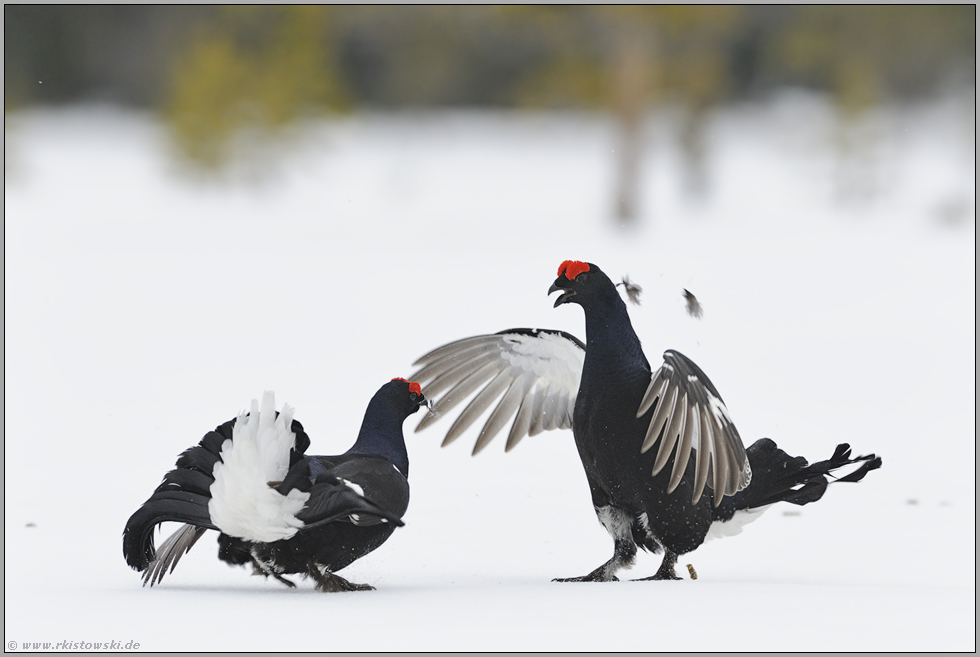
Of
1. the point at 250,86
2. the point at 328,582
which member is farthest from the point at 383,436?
the point at 250,86

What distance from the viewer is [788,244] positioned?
14133mm

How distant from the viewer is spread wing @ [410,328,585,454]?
171 inches

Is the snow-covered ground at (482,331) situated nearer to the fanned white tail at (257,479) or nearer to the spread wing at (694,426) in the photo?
the fanned white tail at (257,479)

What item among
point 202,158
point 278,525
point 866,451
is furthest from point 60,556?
point 202,158

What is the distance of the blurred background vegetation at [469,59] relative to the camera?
1485cm

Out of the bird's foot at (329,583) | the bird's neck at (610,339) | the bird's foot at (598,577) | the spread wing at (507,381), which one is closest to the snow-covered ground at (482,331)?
the bird's foot at (329,583)

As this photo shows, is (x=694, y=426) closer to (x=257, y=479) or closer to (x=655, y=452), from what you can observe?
(x=655, y=452)

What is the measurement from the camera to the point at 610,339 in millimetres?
3768

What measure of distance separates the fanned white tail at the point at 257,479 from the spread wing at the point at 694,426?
1.11m

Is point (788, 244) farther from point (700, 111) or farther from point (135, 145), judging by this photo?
point (135, 145)

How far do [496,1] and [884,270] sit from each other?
535cm

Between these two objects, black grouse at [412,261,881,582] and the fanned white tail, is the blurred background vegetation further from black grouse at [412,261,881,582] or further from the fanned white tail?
the fanned white tail

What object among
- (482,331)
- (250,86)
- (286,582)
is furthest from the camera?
(250,86)

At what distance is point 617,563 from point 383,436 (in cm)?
91
